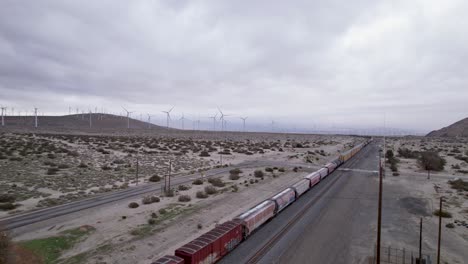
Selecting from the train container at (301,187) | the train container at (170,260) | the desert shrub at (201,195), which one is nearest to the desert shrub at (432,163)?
the train container at (301,187)

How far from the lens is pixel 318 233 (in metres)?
25.0

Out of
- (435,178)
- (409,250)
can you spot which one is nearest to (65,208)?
(409,250)

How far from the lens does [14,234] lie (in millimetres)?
24094

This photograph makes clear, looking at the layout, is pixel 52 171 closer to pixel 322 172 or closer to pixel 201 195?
pixel 201 195

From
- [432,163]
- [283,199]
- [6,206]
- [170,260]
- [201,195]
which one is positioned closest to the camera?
[170,260]

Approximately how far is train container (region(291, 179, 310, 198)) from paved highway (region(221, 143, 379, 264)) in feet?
2.88

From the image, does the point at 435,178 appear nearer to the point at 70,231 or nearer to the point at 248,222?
the point at 248,222

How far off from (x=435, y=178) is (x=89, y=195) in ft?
207

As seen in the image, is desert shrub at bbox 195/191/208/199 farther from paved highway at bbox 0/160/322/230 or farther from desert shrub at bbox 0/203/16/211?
desert shrub at bbox 0/203/16/211

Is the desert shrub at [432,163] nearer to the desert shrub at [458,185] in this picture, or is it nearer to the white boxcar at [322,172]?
the desert shrub at [458,185]

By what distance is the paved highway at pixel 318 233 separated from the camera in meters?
20.5

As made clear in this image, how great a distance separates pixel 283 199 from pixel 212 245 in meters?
14.1

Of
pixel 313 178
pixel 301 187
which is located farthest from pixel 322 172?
pixel 301 187

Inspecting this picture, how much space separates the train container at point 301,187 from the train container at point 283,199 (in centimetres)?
124
